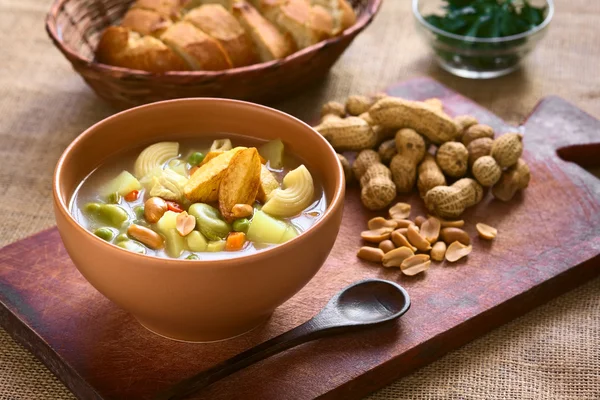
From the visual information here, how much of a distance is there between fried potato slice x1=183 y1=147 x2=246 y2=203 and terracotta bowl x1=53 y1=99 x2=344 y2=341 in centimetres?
26

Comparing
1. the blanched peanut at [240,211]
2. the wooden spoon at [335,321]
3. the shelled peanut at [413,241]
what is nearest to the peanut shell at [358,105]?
the shelled peanut at [413,241]

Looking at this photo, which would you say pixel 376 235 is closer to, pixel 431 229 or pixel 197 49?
pixel 431 229

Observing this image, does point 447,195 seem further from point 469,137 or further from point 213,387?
point 213,387

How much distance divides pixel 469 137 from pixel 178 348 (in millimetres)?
1224

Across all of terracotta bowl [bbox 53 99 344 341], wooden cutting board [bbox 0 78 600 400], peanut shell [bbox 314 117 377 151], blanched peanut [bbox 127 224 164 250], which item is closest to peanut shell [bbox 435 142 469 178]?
wooden cutting board [bbox 0 78 600 400]

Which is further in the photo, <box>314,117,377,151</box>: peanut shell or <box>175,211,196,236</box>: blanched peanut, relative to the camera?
<box>314,117,377,151</box>: peanut shell

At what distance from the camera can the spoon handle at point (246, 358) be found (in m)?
1.78

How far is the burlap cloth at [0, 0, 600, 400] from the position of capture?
6.53ft

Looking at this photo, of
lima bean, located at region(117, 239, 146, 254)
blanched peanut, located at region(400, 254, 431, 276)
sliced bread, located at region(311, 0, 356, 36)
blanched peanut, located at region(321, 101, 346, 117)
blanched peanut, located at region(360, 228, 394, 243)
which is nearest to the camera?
lima bean, located at region(117, 239, 146, 254)

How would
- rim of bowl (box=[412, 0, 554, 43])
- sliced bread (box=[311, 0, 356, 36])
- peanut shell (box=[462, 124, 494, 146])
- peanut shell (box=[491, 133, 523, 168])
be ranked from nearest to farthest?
peanut shell (box=[491, 133, 523, 168]) < peanut shell (box=[462, 124, 494, 146]) < sliced bread (box=[311, 0, 356, 36]) < rim of bowl (box=[412, 0, 554, 43])

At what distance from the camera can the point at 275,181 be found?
6.66 feet

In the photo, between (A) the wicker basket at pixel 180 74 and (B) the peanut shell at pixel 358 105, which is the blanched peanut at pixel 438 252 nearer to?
(B) the peanut shell at pixel 358 105

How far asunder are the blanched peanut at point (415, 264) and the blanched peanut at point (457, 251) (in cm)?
7

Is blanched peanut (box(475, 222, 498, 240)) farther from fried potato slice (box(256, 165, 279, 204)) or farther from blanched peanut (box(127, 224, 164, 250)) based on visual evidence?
blanched peanut (box(127, 224, 164, 250))
